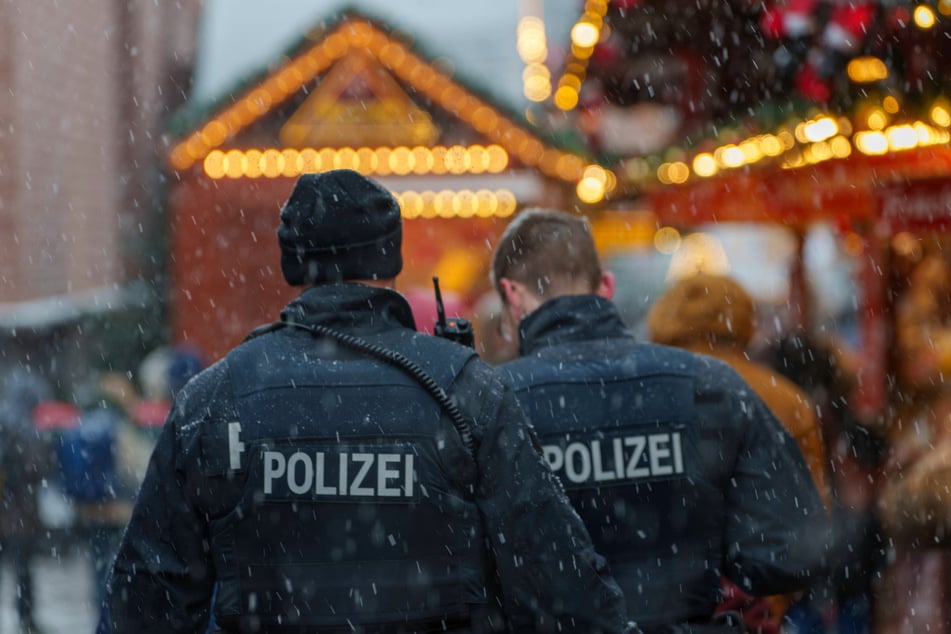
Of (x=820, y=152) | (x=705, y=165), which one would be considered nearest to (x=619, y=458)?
(x=820, y=152)

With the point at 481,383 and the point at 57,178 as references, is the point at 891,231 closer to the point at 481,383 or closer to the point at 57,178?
the point at 481,383

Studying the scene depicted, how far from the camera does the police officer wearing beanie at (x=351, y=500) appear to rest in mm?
2756

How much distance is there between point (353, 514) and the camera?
2.79 metres

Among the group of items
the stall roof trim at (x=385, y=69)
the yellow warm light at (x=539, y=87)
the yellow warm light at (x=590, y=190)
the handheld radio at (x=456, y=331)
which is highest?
the yellow warm light at (x=539, y=87)

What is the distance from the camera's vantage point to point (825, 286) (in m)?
35.8

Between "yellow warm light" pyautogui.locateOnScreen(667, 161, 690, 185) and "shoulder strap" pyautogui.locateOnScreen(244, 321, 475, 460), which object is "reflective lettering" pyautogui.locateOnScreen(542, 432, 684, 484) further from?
"yellow warm light" pyautogui.locateOnScreen(667, 161, 690, 185)

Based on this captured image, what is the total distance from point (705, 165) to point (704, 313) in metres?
6.24

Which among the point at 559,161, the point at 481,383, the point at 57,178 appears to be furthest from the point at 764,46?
the point at 57,178

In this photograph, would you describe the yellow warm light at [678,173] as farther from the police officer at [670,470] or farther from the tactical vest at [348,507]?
the tactical vest at [348,507]

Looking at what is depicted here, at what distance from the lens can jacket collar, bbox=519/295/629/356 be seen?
12.1 ft

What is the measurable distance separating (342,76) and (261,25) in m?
8.63

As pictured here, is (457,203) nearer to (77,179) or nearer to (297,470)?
(77,179)

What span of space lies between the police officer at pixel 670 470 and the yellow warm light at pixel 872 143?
3970 mm

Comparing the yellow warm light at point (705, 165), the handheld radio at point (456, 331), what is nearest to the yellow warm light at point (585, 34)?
the yellow warm light at point (705, 165)
